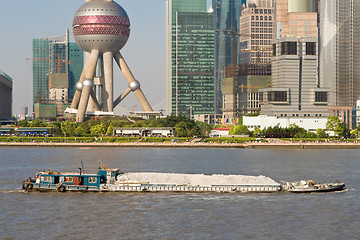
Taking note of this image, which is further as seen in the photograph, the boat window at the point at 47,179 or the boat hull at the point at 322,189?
the boat window at the point at 47,179

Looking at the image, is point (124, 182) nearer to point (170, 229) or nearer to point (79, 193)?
point (79, 193)

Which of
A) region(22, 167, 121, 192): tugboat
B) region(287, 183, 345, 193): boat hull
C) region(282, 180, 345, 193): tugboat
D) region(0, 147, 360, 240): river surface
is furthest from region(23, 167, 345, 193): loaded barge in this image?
region(0, 147, 360, 240): river surface

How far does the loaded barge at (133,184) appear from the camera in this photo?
281 feet

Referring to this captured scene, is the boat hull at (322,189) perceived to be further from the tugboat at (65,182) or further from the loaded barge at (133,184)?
the tugboat at (65,182)

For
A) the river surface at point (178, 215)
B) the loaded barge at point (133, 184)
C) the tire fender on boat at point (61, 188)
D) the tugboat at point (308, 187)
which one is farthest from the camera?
the tugboat at point (308, 187)

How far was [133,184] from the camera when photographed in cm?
8594

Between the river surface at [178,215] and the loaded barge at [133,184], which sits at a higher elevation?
the loaded barge at [133,184]

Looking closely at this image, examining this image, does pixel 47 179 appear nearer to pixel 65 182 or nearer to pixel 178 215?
pixel 65 182

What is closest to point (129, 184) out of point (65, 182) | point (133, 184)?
point (133, 184)

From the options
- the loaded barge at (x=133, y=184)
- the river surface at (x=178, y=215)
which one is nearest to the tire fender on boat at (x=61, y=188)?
the loaded barge at (x=133, y=184)

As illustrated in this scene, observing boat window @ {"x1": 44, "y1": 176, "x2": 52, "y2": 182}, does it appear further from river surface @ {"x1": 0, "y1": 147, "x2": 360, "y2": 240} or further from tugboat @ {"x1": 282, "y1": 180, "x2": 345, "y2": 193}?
tugboat @ {"x1": 282, "y1": 180, "x2": 345, "y2": 193}

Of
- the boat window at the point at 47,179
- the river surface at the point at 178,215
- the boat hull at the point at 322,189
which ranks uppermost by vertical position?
the boat window at the point at 47,179

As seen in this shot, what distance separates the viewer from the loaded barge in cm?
8550

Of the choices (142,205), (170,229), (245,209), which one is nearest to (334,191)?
(245,209)
